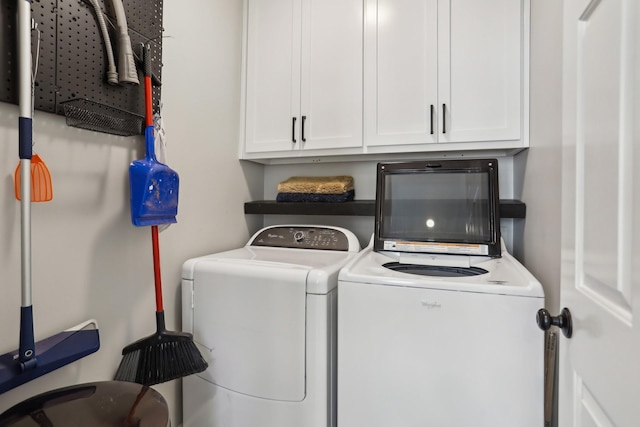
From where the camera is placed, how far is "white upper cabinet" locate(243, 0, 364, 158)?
1.82 meters

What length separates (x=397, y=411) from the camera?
3.83 ft

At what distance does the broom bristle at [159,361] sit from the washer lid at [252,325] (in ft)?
0.47

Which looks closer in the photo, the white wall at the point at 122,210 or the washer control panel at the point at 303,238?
the white wall at the point at 122,210

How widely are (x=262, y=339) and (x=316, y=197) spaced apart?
93 centimetres

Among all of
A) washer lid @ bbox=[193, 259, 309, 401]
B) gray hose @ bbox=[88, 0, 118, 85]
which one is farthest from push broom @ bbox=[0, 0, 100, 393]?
washer lid @ bbox=[193, 259, 309, 401]

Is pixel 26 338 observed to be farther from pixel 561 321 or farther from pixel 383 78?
pixel 383 78

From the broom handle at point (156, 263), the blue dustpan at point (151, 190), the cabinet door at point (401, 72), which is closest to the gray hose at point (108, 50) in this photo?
the blue dustpan at point (151, 190)

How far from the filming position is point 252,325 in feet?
4.37

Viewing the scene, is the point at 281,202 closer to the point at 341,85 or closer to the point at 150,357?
the point at 341,85

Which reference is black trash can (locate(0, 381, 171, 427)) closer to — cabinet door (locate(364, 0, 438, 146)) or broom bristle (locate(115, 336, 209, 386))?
broom bristle (locate(115, 336, 209, 386))

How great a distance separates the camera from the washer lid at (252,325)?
128 centimetres

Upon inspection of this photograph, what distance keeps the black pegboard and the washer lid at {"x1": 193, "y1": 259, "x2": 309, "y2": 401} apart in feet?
2.55

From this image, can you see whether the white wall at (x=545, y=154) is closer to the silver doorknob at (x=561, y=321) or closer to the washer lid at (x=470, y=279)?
the washer lid at (x=470, y=279)

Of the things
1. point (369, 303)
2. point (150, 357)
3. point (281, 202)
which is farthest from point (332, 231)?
point (150, 357)
